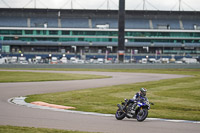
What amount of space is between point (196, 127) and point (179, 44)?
339 feet

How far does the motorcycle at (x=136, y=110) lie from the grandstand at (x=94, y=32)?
92.9m

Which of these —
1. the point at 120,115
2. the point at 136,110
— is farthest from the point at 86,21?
the point at 136,110

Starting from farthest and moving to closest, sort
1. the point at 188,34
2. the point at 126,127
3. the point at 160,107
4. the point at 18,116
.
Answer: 1. the point at 188,34
2. the point at 160,107
3. the point at 18,116
4. the point at 126,127

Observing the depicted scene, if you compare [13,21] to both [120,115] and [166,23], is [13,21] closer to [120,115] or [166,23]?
[166,23]

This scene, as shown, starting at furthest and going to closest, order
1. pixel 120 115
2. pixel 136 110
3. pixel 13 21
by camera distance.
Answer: pixel 13 21 → pixel 120 115 → pixel 136 110

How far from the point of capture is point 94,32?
368ft

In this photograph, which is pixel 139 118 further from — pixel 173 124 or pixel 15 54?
pixel 15 54

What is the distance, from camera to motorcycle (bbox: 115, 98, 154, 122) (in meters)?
14.5

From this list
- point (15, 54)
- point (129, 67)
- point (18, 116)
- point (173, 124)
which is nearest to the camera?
point (173, 124)

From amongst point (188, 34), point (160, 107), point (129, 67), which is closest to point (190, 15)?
Answer: point (188, 34)

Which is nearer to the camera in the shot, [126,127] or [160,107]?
[126,127]

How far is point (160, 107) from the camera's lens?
1959cm

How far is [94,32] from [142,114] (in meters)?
98.4

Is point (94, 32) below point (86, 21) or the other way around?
below
